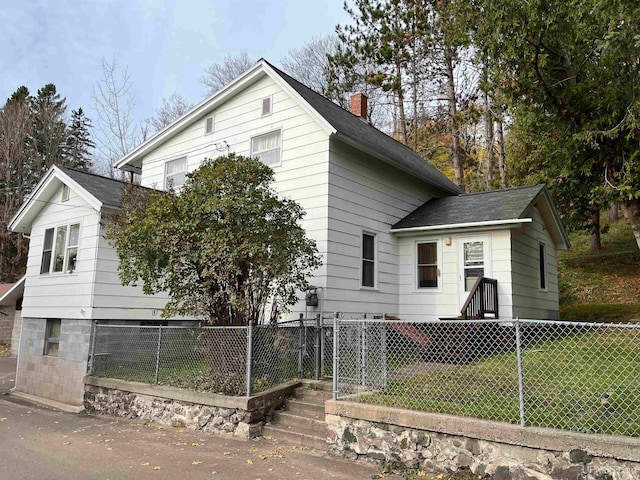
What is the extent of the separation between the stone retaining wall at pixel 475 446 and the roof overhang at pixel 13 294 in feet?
54.7

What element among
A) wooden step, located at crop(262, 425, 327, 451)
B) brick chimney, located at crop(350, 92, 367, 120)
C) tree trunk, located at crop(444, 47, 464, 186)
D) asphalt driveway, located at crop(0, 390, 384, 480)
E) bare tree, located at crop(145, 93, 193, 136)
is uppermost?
bare tree, located at crop(145, 93, 193, 136)

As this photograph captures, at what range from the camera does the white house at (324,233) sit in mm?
10039

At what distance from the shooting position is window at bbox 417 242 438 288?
11.2m

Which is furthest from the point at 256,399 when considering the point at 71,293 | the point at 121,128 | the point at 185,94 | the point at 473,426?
the point at 185,94

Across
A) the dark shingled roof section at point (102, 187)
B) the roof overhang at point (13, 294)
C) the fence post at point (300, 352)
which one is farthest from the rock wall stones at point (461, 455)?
the roof overhang at point (13, 294)

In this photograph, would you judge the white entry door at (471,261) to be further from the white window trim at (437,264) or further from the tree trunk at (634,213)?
the tree trunk at (634,213)

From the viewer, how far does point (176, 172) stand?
44.1 feet

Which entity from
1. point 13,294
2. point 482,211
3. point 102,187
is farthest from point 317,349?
point 13,294

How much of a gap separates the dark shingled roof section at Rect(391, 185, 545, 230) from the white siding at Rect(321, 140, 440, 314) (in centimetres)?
57

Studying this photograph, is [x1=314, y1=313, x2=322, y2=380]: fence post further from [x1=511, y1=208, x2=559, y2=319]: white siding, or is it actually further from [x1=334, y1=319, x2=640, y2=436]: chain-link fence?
[x1=511, y1=208, x2=559, y2=319]: white siding

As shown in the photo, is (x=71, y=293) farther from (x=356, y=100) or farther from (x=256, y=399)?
(x=356, y=100)

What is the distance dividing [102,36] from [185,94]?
1095cm

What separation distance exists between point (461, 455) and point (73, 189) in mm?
10118

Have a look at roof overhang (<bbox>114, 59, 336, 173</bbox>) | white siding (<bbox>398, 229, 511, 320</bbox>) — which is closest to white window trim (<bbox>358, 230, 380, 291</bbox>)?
white siding (<bbox>398, 229, 511, 320</bbox>)
